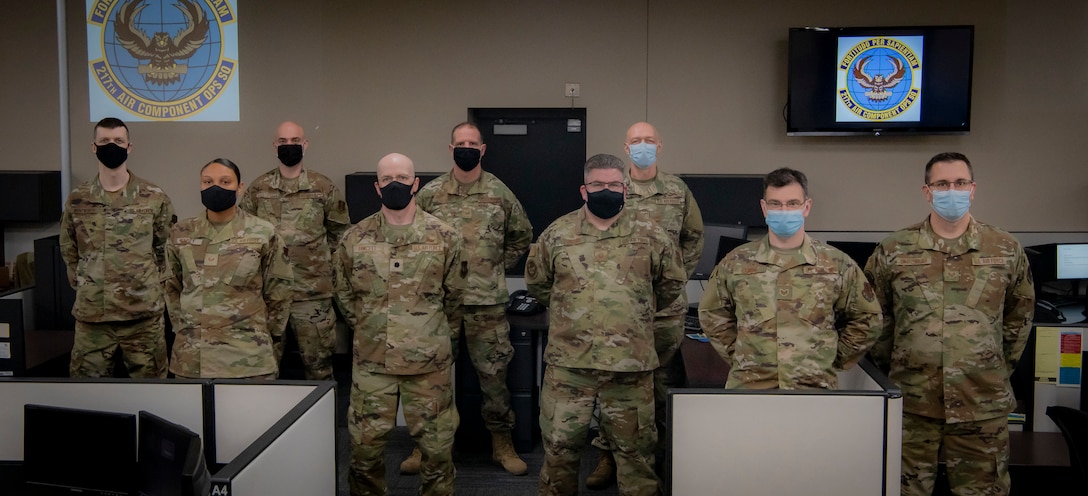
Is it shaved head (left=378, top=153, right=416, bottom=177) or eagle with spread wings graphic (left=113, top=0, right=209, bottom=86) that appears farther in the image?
eagle with spread wings graphic (left=113, top=0, right=209, bottom=86)

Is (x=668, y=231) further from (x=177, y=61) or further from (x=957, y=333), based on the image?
(x=177, y=61)

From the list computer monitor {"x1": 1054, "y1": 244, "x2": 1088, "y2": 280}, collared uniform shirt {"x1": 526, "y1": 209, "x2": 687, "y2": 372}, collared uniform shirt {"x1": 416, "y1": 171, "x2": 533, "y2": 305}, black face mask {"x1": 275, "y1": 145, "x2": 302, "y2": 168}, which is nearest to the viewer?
collared uniform shirt {"x1": 526, "y1": 209, "x2": 687, "y2": 372}

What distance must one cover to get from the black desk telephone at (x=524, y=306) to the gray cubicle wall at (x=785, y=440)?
2.10m

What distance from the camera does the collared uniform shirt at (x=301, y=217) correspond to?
5078 mm

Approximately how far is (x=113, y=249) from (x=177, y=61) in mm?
2221

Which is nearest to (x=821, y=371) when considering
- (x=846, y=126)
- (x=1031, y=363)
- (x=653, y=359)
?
(x=653, y=359)

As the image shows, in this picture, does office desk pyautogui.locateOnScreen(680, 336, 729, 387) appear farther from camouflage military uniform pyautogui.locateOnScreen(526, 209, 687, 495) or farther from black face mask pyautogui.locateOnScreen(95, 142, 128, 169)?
black face mask pyautogui.locateOnScreen(95, 142, 128, 169)

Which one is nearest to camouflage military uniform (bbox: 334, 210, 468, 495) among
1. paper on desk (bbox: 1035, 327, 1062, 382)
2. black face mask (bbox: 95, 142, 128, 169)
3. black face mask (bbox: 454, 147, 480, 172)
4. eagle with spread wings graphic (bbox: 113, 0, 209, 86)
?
black face mask (bbox: 454, 147, 480, 172)

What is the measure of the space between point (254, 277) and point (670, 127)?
10.4ft

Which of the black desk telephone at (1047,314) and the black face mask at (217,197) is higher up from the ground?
the black face mask at (217,197)

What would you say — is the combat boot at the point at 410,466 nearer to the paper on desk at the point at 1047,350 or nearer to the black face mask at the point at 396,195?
the black face mask at the point at 396,195

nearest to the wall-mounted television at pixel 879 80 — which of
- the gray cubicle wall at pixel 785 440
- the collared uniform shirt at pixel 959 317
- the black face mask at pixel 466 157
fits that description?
the black face mask at pixel 466 157

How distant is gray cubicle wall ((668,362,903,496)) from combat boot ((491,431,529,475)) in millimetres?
1835

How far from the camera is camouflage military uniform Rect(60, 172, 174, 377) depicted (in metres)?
4.41
